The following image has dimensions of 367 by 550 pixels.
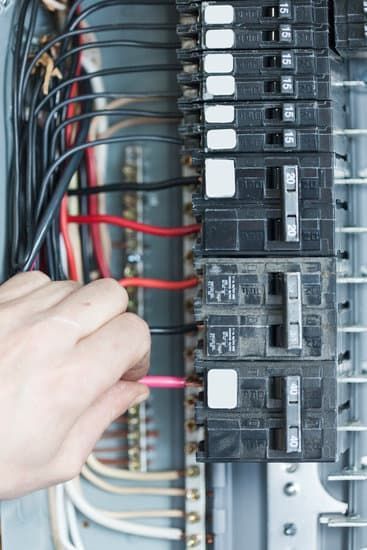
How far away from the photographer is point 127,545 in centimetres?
131

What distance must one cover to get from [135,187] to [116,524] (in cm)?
52

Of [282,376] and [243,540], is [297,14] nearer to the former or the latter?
[282,376]

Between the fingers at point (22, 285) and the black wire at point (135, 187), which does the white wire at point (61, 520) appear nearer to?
the fingers at point (22, 285)

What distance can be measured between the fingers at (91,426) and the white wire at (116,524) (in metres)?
0.22

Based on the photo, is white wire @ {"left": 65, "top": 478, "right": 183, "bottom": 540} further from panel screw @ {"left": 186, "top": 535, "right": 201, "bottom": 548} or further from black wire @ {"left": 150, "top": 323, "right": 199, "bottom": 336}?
black wire @ {"left": 150, "top": 323, "right": 199, "bottom": 336}

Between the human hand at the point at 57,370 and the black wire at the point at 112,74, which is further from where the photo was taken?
the black wire at the point at 112,74

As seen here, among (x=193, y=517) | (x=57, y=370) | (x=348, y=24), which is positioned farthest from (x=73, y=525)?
(x=348, y=24)

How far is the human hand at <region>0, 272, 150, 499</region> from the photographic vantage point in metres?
0.93

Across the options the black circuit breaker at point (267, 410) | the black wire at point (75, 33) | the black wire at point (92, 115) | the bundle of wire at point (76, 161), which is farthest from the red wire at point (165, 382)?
the black wire at point (75, 33)

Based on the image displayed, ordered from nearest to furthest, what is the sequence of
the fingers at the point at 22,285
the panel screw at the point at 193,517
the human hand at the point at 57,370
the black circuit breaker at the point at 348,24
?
the human hand at the point at 57,370 → the fingers at the point at 22,285 → the black circuit breaker at the point at 348,24 → the panel screw at the point at 193,517

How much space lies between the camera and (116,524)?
50.3 inches

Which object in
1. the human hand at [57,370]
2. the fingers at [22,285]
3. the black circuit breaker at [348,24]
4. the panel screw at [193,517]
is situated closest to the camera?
the human hand at [57,370]

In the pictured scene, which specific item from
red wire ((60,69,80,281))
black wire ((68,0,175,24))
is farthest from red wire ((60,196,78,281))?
black wire ((68,0,175,24))

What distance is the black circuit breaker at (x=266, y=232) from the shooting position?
1.10 m
